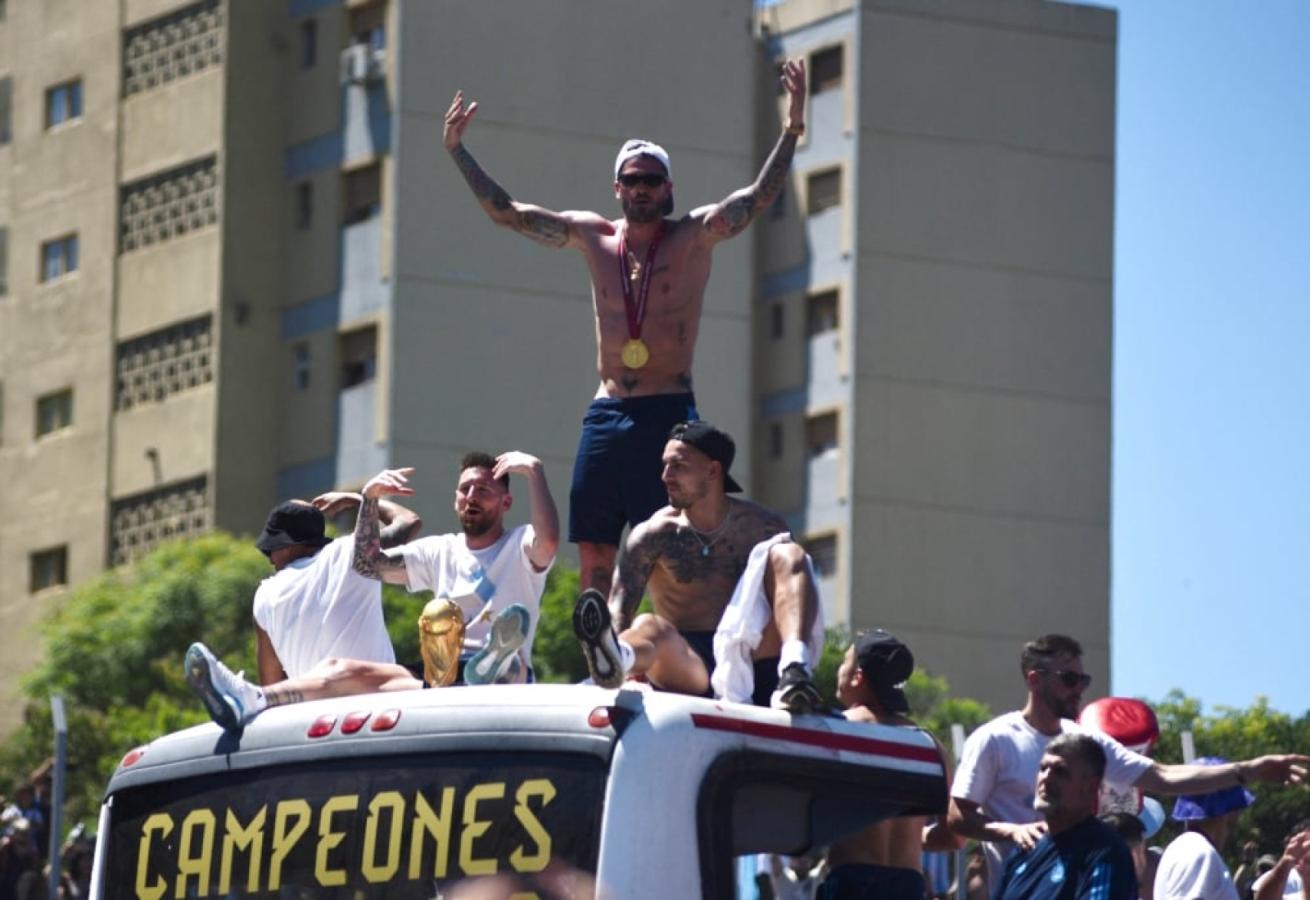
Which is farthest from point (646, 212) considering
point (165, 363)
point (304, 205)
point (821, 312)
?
point (821, 312)

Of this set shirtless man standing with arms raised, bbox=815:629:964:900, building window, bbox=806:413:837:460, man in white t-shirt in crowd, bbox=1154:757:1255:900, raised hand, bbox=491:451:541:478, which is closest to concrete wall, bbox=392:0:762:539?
building window, bbox=806:413:837:460

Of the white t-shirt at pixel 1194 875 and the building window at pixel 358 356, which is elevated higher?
the building window at pixel 358 356

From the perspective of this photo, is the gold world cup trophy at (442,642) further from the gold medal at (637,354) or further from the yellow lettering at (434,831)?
the gold medal at (637,354)

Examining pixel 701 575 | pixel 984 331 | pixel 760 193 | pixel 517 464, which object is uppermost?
pixel 984 331

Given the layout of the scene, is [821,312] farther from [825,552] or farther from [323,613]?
[323,613]

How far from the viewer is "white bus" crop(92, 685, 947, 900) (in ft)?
31.4

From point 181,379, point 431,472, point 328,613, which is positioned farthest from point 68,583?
point 328,613

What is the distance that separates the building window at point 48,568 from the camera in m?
63.6

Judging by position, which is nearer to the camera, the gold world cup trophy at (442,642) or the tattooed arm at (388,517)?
the gold world cup trophy at (442,642)

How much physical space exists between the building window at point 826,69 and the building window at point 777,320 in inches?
167

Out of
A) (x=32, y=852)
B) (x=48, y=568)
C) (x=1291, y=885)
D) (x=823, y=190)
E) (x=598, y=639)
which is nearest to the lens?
(x=598, y=639)

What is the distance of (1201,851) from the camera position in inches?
476

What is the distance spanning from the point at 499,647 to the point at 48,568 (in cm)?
5461

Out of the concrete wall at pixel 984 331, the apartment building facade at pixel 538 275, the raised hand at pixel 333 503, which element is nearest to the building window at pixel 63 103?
the apartment building facade at pixel 538 275
